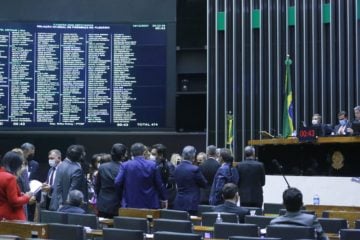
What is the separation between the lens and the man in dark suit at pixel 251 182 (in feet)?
32.6

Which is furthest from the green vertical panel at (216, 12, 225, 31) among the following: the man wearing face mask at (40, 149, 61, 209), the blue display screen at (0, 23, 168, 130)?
the man wearing face mask at (40, 149, 61, 209)

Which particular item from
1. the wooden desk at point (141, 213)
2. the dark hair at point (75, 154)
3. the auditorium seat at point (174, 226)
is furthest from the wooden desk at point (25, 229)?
the dark hair at point (75, 154)

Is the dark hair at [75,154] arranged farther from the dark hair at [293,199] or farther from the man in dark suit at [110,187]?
Result: the dark hair at [293,199]

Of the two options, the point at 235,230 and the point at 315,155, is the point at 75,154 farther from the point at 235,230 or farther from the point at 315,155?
the point at 315,155

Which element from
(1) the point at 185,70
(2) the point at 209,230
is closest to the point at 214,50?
(1) the point at 185,70

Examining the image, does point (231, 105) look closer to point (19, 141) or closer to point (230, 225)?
point (19, 141)

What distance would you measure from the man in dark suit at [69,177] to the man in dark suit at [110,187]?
349 mm

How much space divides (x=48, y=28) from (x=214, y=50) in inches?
162

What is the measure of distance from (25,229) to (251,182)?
472 centimetres

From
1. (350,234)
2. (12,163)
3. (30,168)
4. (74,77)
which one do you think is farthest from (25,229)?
(74,77)

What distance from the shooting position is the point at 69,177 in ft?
27.0

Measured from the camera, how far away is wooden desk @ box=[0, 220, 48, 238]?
5.74 metres

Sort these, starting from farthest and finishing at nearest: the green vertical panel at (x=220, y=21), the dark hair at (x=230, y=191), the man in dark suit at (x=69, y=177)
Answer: the green vertical panel at (x=220, y=21) < the man in dark suit at (x=69, y=177) < the dark hair at (x=230, y=191)

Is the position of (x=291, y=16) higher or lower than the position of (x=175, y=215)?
higher
